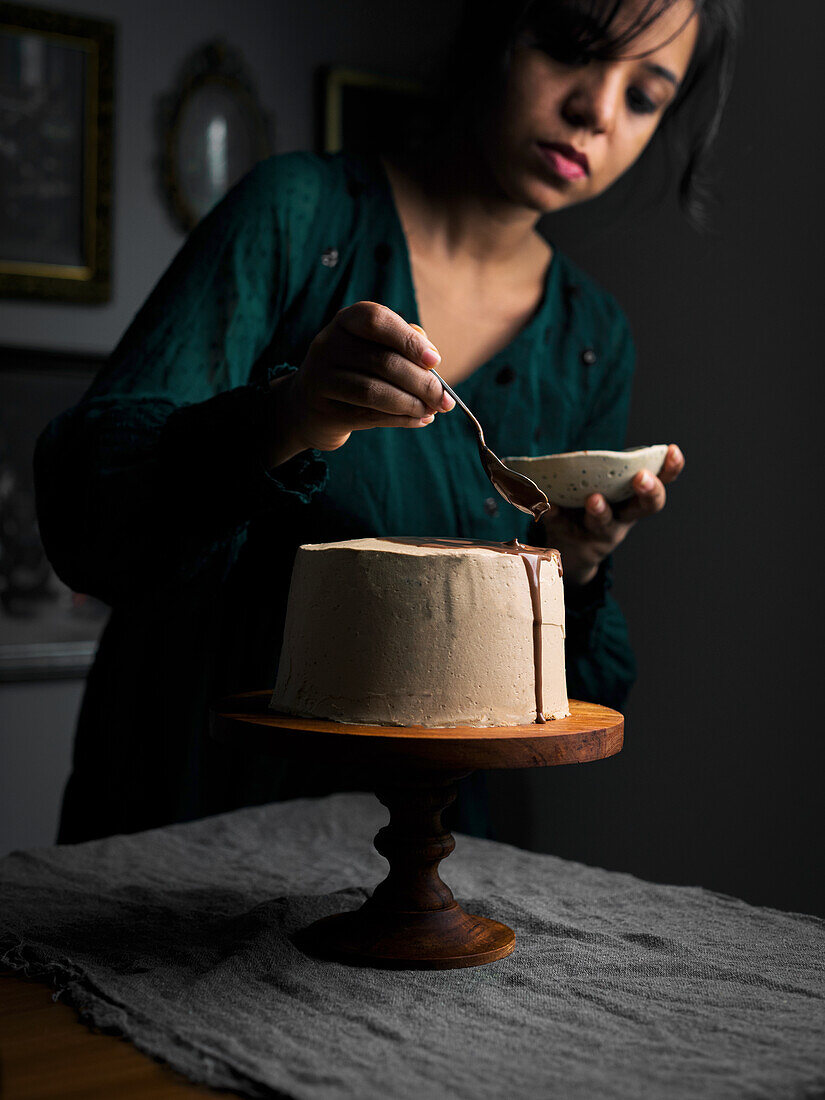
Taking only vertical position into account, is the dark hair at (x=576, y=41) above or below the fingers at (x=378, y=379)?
above

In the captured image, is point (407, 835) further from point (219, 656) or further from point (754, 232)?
point (754, 232)

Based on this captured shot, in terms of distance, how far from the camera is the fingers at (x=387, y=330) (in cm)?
78

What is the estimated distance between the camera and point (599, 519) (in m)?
1.08

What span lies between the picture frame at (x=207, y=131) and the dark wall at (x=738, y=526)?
0.90m

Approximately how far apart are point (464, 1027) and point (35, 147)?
209cm

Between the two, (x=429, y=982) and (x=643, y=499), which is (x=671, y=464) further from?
(x=429, y=982)

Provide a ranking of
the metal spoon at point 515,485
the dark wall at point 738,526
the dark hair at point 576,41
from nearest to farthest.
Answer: the metal spoon at point 515,485 < the dark hair at point 576,41 < the dark wall at point 738,526

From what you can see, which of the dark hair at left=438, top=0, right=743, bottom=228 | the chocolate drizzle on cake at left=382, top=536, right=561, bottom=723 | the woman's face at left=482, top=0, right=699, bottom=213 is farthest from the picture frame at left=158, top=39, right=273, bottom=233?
the chocolate drizzle on cake at left=382, top=536, right=561, bottom=723

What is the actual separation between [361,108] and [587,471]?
5.93 ft

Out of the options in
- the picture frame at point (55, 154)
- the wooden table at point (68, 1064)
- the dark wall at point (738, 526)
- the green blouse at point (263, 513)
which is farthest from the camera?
the picture frame at point (55, 154)

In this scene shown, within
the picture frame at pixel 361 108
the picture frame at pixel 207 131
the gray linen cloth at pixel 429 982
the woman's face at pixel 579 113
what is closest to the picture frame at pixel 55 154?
the picture frame at pixel 207 131

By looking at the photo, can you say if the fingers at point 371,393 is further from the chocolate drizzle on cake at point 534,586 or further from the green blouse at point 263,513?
the green blouse at point 263,513

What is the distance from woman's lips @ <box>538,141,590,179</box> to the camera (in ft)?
3.97

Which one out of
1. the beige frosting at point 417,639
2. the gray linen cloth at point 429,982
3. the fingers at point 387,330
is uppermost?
the fingers at point 387,330
